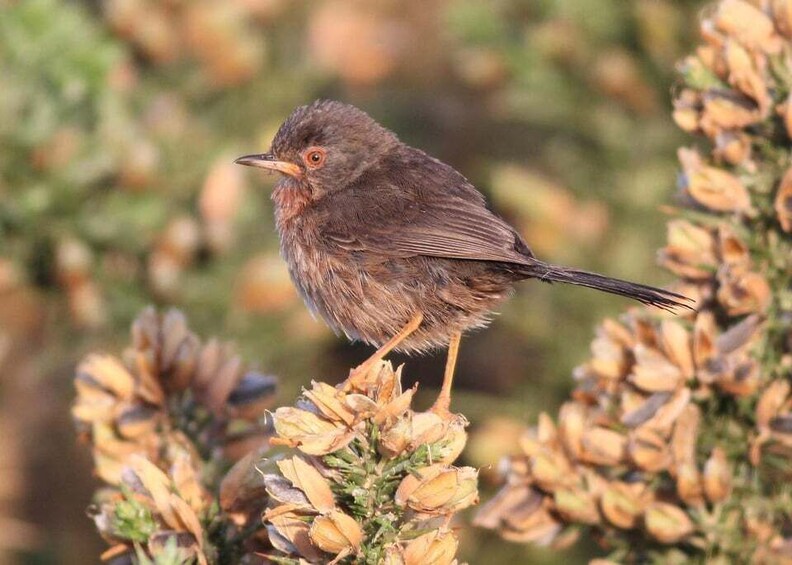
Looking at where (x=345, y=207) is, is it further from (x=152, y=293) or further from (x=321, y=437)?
(x=321, y=437)

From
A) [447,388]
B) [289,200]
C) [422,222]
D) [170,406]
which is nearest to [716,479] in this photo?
[447,388]

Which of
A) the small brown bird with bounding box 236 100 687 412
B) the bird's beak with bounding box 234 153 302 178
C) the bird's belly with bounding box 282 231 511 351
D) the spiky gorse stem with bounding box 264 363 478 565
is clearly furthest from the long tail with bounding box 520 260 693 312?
the bird's beak with bounding box 234 153 302 178

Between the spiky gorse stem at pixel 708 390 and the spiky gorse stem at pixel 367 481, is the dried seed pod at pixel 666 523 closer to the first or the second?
the spiky gorse stem at pixel 708 390

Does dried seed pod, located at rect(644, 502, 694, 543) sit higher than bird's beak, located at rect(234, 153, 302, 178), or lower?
lower

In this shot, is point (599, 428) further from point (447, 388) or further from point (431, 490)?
point (447, 388)

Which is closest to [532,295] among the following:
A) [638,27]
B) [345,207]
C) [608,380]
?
[638,27]

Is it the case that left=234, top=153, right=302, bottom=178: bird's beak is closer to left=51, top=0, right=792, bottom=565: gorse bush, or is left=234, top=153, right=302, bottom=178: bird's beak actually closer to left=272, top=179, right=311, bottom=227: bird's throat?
left=272, top=179, right=311, bottom=227: bird's throat

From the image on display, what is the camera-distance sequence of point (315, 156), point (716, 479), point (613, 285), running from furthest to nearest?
point (315, 156) < point (613, 285) < point (716, 479)
